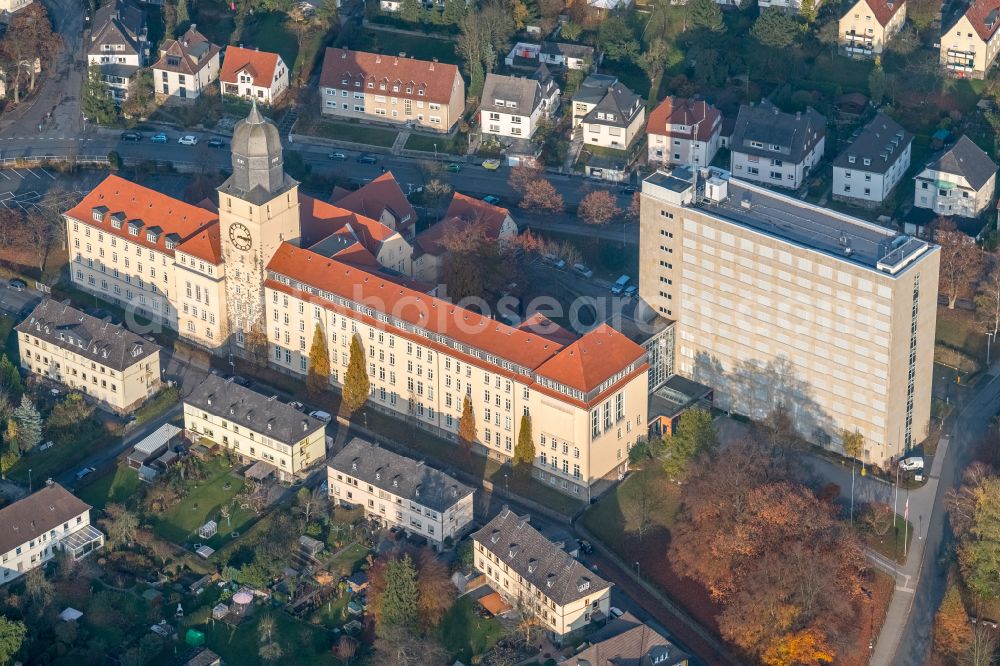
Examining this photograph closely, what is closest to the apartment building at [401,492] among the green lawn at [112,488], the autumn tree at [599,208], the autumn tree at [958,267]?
the green lawn at [112,488]

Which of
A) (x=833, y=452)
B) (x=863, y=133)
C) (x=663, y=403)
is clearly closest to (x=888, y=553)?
(x=833, y=452)

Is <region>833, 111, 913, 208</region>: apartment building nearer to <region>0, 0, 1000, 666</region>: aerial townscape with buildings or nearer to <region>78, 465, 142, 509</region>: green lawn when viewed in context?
<region>0, 0, 1000, 666</region>: aerial townscape with buildings

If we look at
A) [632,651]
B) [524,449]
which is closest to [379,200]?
[524,449]

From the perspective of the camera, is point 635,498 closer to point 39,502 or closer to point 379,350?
point 379,350

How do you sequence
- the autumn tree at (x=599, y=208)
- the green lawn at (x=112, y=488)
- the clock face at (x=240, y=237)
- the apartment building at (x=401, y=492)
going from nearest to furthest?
the apartment building at (x=401, y=492) → the green lawn at (x=112, y=488) → the clock face at (x=240, y=237) → the autumn tree at (x=599, y=208)

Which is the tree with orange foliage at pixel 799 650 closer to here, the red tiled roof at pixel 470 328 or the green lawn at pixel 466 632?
the green lawn at pixel 466 632
